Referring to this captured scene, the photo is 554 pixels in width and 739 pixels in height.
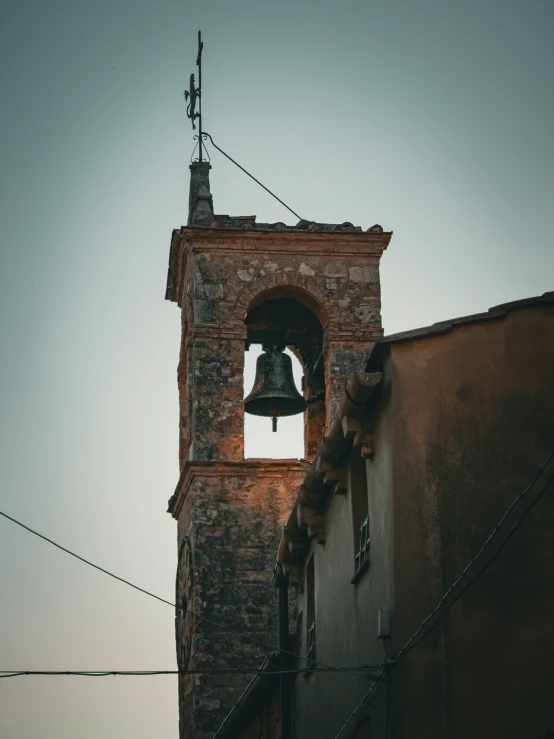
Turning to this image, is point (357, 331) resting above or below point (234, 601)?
above

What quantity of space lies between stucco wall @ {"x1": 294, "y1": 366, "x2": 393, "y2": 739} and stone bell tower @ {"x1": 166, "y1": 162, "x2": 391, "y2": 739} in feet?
11.4

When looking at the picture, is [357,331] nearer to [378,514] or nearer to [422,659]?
[378,514]

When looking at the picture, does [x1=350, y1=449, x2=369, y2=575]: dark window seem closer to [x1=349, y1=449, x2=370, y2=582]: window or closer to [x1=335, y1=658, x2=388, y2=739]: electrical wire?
[x1=349, y1=449, x2=370, y2=582]: window

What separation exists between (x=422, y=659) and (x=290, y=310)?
449 inches

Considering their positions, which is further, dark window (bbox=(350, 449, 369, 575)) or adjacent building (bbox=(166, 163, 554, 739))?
dark window (bbox=(350, 449, 369, 575))

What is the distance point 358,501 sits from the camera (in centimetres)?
1327

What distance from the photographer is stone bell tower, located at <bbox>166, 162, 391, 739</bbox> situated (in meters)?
19.8

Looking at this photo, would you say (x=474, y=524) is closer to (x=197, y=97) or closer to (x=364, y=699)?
(x=364, y=699)

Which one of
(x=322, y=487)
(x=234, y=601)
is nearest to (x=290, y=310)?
(x=234, y=601)

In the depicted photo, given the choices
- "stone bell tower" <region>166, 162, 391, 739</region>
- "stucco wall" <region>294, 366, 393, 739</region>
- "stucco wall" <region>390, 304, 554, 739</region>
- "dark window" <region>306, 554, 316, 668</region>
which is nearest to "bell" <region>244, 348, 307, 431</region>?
"stone bell tower" <region>166, 162, 391, 739</region>

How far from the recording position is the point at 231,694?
1958cm

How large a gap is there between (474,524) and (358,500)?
208 cm

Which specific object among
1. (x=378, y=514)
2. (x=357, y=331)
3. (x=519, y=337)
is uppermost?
(x=357, y=331)

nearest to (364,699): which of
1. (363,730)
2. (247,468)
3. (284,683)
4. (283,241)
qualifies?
(363,730)
